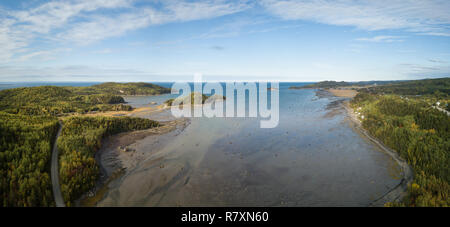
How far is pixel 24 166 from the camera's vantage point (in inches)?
426

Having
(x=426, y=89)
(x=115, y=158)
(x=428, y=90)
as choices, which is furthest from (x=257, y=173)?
(x=426, y=89)

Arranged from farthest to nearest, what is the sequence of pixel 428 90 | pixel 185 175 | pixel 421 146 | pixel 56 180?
pixel 428 90 < pixel 421 146 < pixel 185 175 < pixel 56 180

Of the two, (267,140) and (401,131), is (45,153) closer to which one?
(267,140)

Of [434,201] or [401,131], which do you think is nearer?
[434,201]

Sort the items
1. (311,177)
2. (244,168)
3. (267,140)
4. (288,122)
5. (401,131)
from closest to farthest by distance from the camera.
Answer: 1. (311,177)
2. (244,168)
3. (401,131)
4. (267,140)
5. (288,122)

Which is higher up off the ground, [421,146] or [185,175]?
[421,146]

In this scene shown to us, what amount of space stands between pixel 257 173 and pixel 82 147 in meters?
13.1

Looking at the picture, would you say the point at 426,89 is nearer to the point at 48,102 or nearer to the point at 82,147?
the point at 82,147

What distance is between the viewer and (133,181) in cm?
1263

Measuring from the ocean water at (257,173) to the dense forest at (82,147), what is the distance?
60.4 inches

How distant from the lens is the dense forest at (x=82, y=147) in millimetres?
10875

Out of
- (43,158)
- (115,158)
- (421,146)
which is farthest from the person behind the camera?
(115,158)

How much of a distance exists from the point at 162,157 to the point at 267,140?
11.0 m
